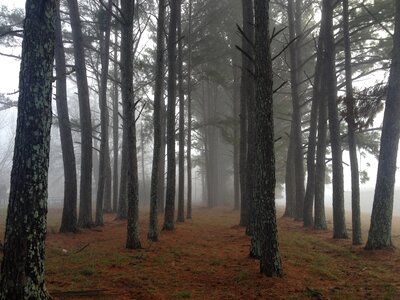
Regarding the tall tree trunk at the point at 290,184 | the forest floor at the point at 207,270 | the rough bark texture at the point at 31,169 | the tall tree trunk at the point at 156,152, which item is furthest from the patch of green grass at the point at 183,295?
the tall tree trunk at the point at 290,184

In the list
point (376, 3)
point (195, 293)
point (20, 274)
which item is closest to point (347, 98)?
point (376, 3)

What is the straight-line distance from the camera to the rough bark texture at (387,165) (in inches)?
394

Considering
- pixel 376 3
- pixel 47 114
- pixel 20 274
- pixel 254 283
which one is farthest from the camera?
pixel 376 3

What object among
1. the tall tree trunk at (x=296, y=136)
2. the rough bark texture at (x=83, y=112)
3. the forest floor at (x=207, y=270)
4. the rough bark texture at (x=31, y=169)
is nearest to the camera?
the rough bark texture at (x=31, y=169)

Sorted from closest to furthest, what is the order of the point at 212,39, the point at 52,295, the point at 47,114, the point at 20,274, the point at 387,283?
the point at 20,274
the point at 47,114
the point at 52,295
the point at 387,283
the point at 212,39

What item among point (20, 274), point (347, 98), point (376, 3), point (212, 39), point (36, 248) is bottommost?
point (20, 274)

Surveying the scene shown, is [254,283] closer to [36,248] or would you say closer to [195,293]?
[195,293]

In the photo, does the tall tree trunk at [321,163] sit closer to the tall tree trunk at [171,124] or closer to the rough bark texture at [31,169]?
the tall tree trunk at [171,124]

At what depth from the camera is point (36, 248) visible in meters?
4.56

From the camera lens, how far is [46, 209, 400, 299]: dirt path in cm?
633

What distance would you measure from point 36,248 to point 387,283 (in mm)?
6342

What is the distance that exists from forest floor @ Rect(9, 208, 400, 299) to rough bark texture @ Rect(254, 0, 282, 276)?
1.58ft

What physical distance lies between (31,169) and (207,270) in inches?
179

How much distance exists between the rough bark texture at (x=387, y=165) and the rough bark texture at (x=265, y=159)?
4.47 metres
